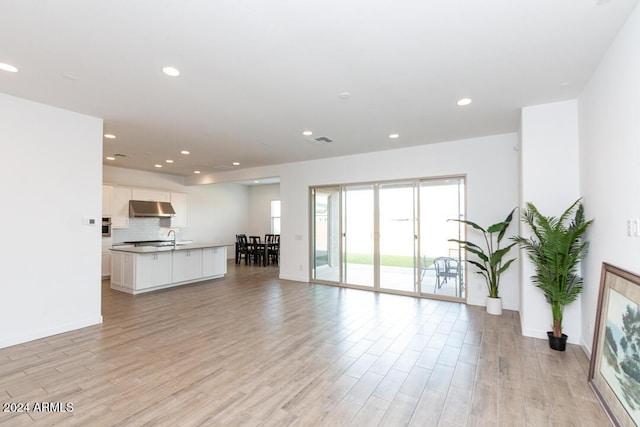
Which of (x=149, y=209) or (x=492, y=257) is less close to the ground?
(x=149, y=209)

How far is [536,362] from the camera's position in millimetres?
3031

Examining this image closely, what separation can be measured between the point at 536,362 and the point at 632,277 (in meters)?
1.38

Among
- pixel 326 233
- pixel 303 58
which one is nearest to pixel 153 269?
pixel 326 233

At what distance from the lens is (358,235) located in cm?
654

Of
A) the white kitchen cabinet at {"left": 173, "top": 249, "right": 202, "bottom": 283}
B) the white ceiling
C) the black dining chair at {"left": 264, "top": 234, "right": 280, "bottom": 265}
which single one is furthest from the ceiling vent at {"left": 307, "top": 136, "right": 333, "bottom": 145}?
the black dining chair at {"left": 264, "top": 234, "right": 280, "bottom": 265}

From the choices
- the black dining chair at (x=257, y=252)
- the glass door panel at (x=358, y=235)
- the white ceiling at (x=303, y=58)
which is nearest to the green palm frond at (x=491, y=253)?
the white ceiling at (x=303, y=58)

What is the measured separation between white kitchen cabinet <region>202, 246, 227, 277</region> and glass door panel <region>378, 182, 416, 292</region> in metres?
4.01

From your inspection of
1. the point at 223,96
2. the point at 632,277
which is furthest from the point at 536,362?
the point at 223,96

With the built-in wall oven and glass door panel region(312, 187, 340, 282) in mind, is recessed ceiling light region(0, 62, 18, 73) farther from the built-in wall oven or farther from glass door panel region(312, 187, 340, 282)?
the built-in wall oven

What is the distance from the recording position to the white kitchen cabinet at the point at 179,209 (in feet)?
29.7

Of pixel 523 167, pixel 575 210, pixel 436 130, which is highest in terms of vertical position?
pixel 436 130

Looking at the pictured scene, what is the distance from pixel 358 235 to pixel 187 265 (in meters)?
3.93

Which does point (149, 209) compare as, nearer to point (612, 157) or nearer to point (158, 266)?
point (158, 266)

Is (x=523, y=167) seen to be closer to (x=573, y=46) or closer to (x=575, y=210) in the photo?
(x=575, y=210)
